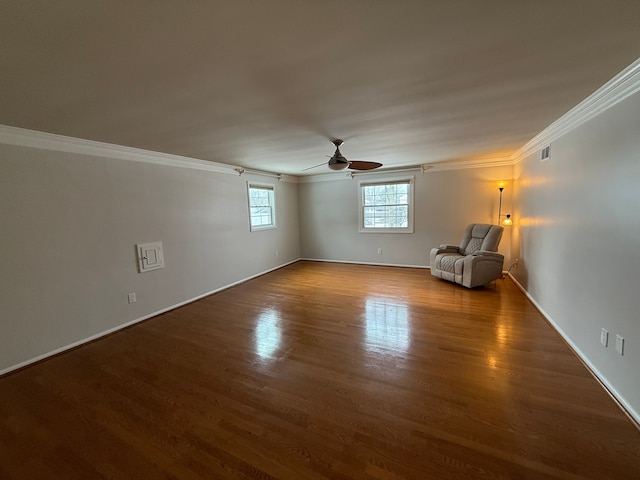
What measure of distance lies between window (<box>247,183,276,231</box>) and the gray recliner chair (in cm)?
360

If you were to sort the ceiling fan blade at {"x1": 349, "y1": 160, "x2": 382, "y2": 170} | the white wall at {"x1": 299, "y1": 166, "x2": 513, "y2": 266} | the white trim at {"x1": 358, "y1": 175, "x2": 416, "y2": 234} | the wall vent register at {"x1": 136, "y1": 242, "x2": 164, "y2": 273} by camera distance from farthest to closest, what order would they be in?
1. the white trim at {"x1": 358, "y1": 175, "x2": 416, "y2": 234}
2. the white wall at {"x1": 299, "y1": 166, "x2": 513, "y2": 266}
3. the ceiling fan blade at {"x1": 349, "y1": 160, "x2": 382, "y2": 170}
4. the wall vent register at {"x1": 136, "y1": 242, "x2": 164, "y2": 273}

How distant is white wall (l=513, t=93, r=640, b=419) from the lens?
5.69 ft

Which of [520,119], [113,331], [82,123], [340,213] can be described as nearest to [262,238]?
[340,213]

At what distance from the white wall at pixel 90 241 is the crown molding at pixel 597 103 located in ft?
15.4

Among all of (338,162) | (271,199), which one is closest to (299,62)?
(338,162)

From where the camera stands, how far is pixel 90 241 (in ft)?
9.77

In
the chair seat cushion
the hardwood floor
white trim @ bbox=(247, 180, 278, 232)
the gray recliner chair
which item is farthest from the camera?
white trim @ bbox=(247, 180, 278, 232)

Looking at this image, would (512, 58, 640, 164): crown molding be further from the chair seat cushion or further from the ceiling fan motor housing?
the ceiling fan motor housing

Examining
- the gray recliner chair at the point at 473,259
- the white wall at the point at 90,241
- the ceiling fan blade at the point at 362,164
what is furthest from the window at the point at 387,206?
the white wall at the point at 90,241

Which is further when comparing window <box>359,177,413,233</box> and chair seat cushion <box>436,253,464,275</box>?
window <box>359,177,413,233</box>

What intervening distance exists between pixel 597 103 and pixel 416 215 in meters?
3.68

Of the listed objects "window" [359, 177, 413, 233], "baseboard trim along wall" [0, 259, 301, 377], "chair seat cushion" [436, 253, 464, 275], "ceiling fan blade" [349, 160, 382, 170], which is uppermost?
"ceiling fan blade" [349, 160, 382, 170]

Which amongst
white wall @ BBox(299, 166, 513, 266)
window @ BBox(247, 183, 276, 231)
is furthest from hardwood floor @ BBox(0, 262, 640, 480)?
window @ BBox(247, 183, 276, 231)

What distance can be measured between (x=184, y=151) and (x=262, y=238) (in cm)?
256
